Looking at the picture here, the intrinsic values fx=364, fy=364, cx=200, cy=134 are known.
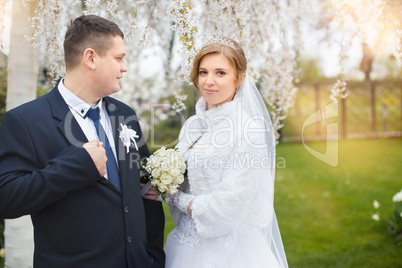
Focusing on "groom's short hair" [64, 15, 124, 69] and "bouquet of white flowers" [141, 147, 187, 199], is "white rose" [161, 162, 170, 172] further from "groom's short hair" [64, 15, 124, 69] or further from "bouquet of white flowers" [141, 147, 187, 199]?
"groom's short hair" [64, 15, 124, 69]

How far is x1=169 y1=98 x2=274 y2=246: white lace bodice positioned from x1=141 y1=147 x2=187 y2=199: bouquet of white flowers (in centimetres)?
14

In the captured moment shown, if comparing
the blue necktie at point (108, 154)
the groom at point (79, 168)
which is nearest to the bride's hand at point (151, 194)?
the groom at point (79, 168)

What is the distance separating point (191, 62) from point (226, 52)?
13.2 inches

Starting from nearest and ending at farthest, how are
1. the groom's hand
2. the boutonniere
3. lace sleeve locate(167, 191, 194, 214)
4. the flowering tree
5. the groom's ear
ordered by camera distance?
the groom's hand, the groom's ear, the boutonniere, lace sleeve locate(167, 191, 194, 214), the flowering tree

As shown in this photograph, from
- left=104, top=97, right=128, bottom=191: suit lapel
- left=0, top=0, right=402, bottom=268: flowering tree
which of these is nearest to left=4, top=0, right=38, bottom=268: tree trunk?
left=0, top=0, right=402, bottom=268: flowering tree

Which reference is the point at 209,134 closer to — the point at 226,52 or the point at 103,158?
the point at 226,52

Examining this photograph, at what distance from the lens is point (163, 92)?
9.88 metres

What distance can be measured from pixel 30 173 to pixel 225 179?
1.09m

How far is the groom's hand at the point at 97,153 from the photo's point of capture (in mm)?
1855

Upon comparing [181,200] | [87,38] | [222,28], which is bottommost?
[181,200]

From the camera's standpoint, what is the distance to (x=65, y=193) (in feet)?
6.02

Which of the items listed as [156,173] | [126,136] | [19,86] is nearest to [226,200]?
[156,173]

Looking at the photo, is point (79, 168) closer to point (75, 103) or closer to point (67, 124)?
point (67, 124)

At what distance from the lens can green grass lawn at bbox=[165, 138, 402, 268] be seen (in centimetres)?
448
